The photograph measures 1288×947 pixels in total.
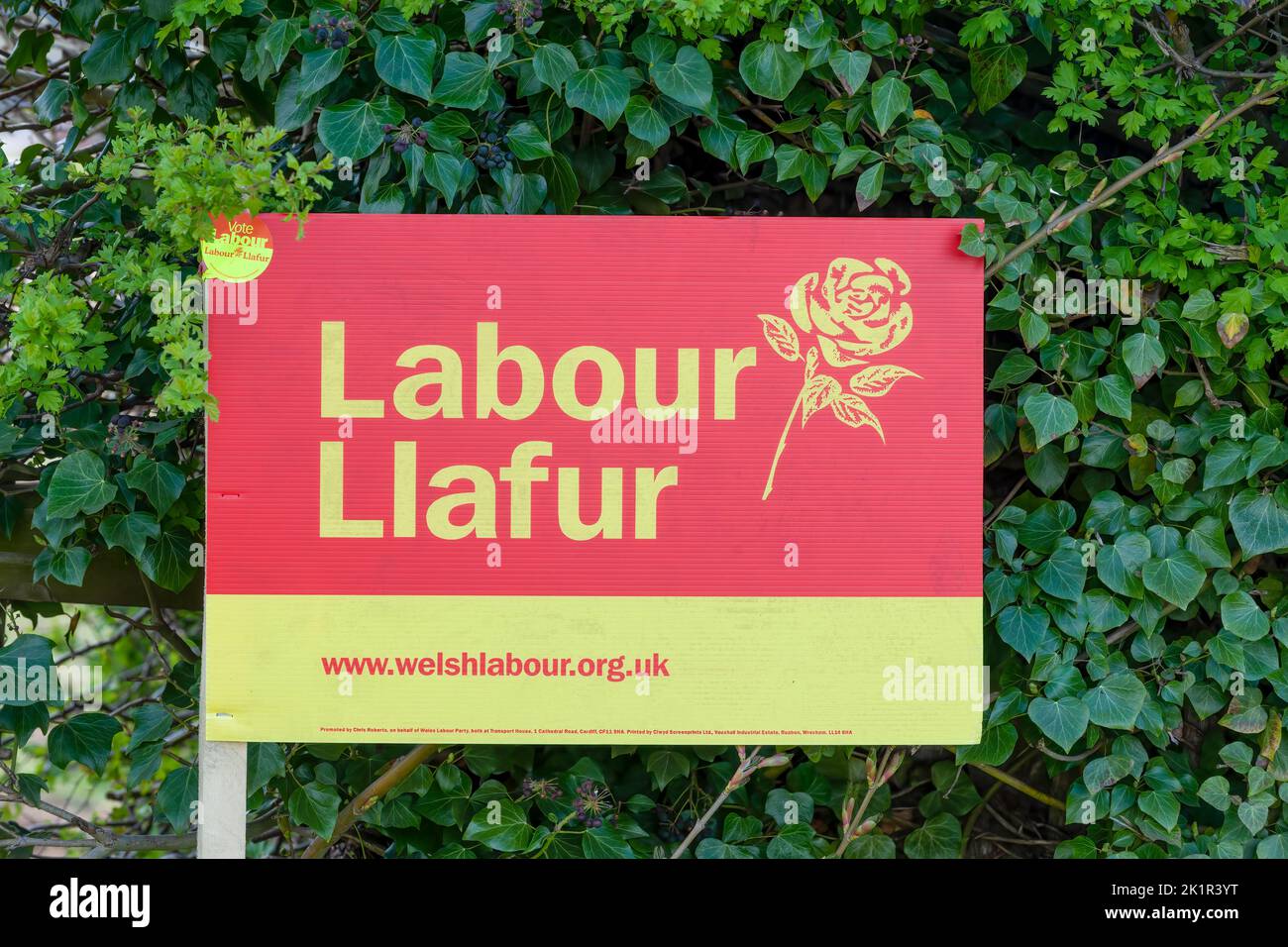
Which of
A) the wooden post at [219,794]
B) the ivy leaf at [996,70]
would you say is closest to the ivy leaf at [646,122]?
the ivy leaf at [996,70]

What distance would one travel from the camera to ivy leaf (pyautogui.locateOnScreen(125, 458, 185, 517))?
81.9 inches

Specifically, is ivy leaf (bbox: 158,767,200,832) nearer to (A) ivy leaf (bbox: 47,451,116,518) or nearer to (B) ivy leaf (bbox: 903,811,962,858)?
(A) ivy leaf (bbox: 47,451,116,518)

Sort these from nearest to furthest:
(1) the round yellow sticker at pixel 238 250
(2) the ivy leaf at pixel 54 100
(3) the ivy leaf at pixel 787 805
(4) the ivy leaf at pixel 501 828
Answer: (1) the round yellow sticker at pixel 238 250 → (4) the ivy leaf at pixel 501 828 → (3) the ivy leaf at pixel 787 805 → (2) the ivy leaf at pixel 54 100

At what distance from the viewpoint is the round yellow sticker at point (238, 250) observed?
191cm

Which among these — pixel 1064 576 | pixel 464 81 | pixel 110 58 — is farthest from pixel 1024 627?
pixel 110 58

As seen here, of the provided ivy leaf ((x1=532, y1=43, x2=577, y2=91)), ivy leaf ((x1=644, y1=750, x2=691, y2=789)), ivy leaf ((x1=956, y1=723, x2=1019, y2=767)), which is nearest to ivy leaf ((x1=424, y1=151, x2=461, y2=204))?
ivy leaf ((x1=532, y1=43, x2=577, y2=91))

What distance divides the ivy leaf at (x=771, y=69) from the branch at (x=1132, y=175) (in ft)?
1.89

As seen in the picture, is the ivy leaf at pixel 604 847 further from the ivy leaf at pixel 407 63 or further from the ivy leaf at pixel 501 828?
the ivy leaf at pixel 407 63

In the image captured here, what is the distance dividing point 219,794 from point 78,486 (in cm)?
70

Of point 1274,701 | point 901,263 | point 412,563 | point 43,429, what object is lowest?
point 1274,701
